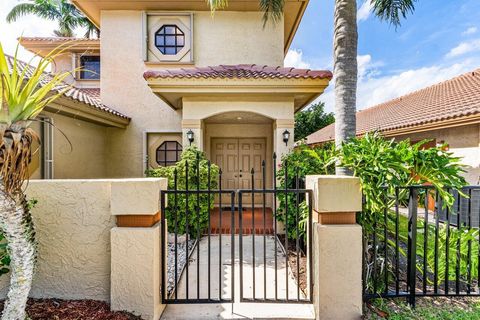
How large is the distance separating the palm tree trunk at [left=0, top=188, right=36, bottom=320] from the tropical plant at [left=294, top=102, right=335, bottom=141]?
25.1m

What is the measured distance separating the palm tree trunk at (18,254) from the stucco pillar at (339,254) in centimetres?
355

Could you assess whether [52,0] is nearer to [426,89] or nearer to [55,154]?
[55,154]

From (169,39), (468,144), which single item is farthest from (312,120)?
(169,39)

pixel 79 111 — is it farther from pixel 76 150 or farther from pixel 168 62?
pixel 168 62

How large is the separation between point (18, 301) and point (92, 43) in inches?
489

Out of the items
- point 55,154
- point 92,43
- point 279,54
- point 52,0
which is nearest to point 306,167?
point 279,54

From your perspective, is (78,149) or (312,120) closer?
(78,149)

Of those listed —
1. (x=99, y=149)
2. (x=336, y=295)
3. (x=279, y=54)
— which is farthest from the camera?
(x=279, y=54)

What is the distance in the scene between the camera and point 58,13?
17.0 metres

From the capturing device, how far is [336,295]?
3.27 m

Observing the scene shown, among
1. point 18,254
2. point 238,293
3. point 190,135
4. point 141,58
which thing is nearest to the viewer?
point 18,254

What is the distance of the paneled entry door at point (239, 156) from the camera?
10195 millimetres

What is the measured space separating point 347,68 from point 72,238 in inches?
214

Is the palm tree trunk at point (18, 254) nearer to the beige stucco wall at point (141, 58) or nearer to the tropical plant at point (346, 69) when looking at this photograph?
the tropical plant at point (346, 69)
